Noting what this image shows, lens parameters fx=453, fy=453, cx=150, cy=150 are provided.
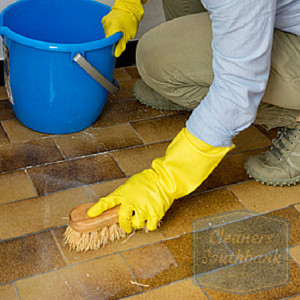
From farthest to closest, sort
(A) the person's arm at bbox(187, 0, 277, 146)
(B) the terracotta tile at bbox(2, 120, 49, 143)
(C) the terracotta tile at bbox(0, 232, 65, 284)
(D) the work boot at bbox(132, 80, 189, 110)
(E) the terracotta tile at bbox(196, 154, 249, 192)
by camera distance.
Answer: (D) the work boot at bbox(132, 80, 189, 110) → (B) the terracotta tile at bbox(2, 120, 49, 143) → (E) the terracotta tile at bbox(196, 154, 249, 192) → (C) the terracotta tile at bbox(0, 232, 65, 284) → (A) the person's arm at bbox(187, 0, 277, 146)

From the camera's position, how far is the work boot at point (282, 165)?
145 cm

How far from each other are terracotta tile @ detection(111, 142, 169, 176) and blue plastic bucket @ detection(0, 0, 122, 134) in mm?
199

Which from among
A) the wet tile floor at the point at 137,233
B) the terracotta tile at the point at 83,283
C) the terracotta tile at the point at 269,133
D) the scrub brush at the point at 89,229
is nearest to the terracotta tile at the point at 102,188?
the wet tile floor at the point at 137,233

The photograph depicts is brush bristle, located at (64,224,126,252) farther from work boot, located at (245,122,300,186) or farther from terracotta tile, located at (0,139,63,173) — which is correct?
work boot, located at (245,122,300,186)

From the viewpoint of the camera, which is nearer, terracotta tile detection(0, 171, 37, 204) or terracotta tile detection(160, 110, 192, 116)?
terracotta tile detection(0, 171, 37, 204)

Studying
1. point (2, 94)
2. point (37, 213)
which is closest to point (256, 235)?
point (37, 213)

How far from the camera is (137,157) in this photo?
1.53 metres

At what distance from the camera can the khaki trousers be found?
1.24 meters

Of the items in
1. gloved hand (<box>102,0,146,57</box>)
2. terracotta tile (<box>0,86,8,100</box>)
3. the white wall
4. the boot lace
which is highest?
gloved hand (<box>102,0,146,57</box>)

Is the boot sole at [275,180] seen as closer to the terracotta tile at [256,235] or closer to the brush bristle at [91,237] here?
the terracotta tile at [256,235]

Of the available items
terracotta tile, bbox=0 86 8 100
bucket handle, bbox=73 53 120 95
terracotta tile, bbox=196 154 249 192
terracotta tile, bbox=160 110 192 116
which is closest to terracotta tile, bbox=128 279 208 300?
terracotta tile, bbox=196 154 249 192

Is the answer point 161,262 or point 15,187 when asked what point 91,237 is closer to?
point 161,262

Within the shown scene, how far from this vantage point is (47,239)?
1200 mm

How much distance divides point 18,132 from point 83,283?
700 millimetres
